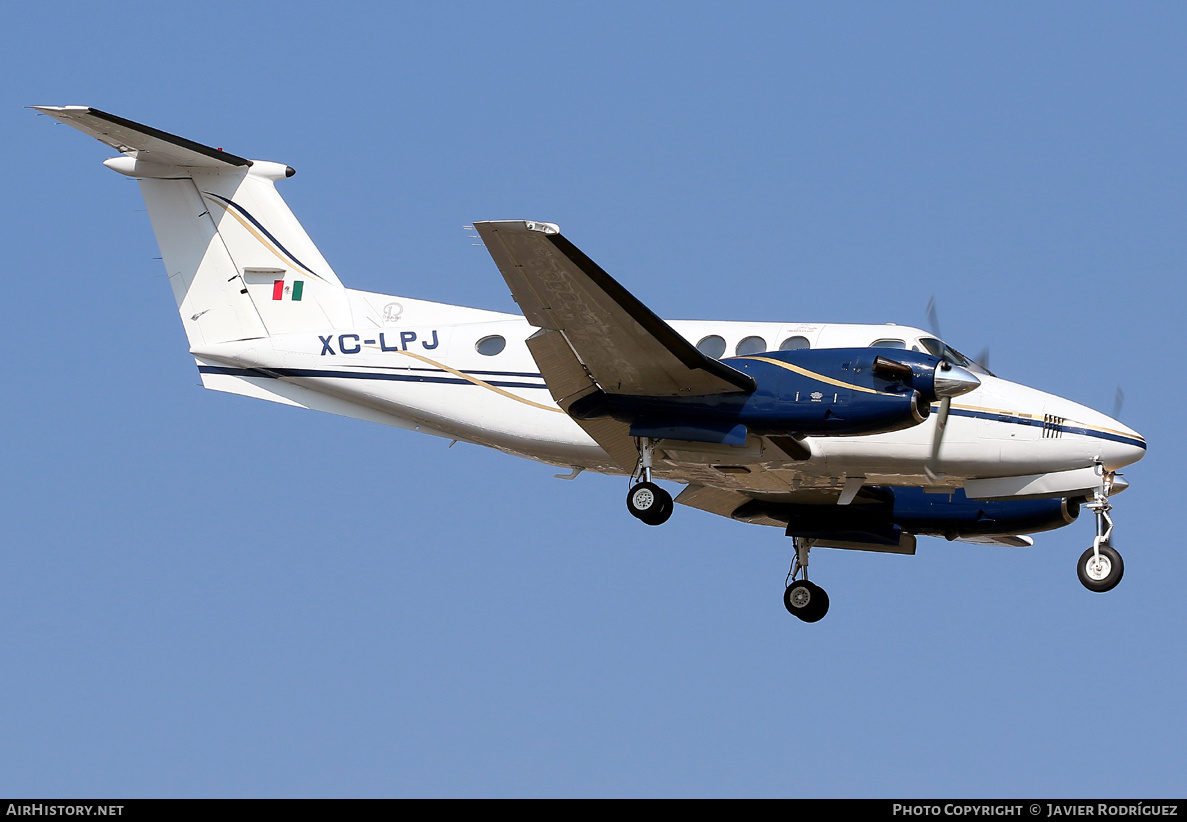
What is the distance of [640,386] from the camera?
17672 millimetres

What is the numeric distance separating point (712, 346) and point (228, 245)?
755 centimetres

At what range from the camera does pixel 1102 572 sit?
17.3m

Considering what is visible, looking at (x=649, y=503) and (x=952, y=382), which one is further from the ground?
(x=952, y=382)

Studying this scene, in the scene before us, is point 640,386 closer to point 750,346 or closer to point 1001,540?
point 750,346

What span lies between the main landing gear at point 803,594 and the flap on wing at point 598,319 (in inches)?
190

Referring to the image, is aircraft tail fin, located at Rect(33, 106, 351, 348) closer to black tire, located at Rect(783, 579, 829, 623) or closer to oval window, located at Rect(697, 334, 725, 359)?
oval window, located at Rect(697, 334, 725, 359)

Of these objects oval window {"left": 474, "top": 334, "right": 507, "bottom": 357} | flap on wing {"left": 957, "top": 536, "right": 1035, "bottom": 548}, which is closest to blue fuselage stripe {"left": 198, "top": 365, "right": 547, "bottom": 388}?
oval window {"left": 474, "top": 334, "right": 507, "bottom": 357}

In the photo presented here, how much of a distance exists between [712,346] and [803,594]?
176 inches

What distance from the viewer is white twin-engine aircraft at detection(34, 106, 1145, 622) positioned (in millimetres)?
16875

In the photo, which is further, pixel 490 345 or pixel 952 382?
pixel 490 345

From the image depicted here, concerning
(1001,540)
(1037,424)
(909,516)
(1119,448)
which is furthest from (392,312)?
(1119,448)

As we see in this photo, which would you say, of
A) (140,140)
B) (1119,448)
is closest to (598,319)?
(1119,448)

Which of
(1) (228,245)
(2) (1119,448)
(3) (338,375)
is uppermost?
(1) (228,245)

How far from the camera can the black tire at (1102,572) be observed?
56.6ft
